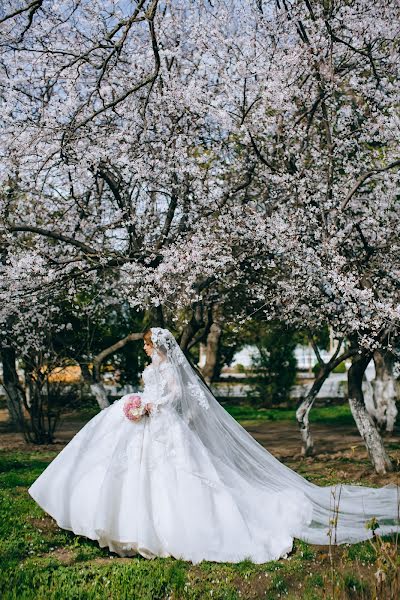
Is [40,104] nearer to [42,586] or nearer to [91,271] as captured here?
[91,271]

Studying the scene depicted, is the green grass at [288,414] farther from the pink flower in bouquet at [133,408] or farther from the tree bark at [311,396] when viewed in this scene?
the pink flower in bouquet at [133,408]

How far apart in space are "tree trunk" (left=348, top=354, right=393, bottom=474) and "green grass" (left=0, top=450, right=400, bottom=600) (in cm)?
319

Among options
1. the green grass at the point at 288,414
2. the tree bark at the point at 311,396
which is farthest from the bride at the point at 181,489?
the green grass at the point at 288,414

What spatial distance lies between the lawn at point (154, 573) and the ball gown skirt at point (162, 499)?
146mm

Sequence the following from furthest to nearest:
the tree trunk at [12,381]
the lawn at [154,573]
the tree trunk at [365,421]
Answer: the tree trunk at [12,381]
the tree trunk at [365,421]
the lawn at [154,573]

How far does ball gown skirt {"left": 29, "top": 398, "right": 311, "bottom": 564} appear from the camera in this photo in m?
5.18

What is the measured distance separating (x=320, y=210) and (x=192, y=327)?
2372mm

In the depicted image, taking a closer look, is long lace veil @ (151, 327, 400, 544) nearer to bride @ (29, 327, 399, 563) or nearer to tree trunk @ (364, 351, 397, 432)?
bride @ (29, 327, 399, 563)

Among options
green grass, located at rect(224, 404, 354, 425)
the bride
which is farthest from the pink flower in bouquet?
green grass, located at rect(224, 404, 354, 425)

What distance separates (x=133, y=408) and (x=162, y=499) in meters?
0.83

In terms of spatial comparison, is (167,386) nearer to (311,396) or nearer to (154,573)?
(154,573)

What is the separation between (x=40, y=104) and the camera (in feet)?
29.7

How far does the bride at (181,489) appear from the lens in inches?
206

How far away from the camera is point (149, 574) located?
473 cm
